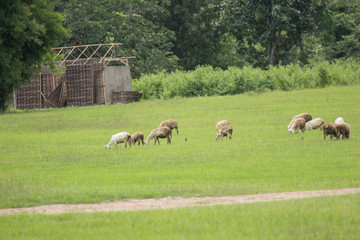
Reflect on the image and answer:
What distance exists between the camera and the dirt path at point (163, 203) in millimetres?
13338

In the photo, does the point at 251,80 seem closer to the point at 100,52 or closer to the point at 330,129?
the point at 100,52

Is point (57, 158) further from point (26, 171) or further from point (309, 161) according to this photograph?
point (309, 161)

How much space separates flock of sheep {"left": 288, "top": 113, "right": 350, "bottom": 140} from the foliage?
19.4m

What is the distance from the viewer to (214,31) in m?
75.2

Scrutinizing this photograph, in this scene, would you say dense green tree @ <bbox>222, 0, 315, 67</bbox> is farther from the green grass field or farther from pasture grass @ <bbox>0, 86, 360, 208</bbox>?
the green grass field

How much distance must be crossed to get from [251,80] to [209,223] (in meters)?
38.3

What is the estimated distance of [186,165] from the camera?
20.0 meters

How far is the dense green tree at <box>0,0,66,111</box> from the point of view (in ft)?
76.3

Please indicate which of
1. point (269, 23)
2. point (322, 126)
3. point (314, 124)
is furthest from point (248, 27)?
point (314, 124)

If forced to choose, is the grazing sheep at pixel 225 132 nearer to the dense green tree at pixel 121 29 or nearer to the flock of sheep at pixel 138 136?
the flock of sheep at pixel 138 136

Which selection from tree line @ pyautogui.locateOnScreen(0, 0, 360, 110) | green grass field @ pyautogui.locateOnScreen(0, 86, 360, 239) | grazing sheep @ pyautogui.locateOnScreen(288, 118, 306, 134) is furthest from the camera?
tree line @ pyautogui.locateOnScreen(0, 0, 360, 110)

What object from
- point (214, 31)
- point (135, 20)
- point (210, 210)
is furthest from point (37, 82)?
point (210, 210)

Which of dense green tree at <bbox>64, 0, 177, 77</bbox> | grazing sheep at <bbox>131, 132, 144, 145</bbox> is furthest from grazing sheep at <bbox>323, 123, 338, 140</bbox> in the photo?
dense green tree at <bbox>64, 0, 177, 77</bbox>

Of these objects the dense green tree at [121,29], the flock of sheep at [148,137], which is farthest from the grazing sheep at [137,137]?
the dense green tree at [121,29]
